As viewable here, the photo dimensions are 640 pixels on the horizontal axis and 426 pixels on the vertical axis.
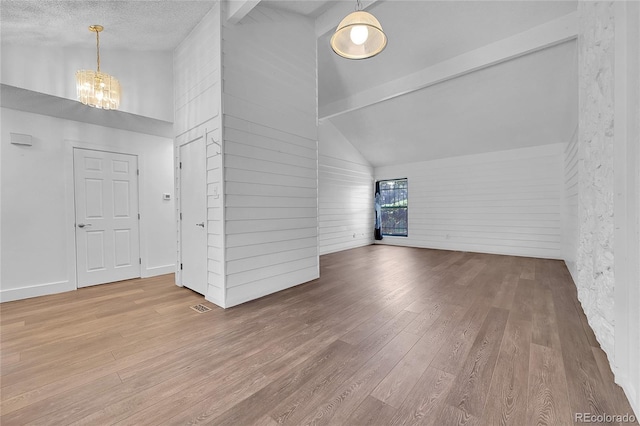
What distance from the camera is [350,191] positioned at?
27.0 ft

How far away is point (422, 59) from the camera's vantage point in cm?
484

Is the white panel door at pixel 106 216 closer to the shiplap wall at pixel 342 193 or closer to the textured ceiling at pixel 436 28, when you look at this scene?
the shiplap wall at pixel 342 193

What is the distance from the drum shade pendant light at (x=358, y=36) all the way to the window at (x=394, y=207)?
6.46 meters

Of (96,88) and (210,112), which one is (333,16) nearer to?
(210,112)

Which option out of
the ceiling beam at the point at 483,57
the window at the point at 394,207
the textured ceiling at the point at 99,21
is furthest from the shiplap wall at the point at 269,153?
the window at the point at 394,207

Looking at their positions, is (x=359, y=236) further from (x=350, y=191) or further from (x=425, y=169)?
(x=425, y=169)

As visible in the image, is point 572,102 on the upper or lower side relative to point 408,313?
upper

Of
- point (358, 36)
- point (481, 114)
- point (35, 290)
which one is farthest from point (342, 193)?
point (35, 290)

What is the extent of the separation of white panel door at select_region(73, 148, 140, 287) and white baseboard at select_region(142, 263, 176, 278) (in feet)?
0.44

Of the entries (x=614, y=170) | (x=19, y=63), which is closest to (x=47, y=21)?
(x=19, y=63)

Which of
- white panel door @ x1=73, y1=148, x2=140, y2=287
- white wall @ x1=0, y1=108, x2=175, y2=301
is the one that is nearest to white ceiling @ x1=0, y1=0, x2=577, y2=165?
white wall @ x1=0, y1=108, x2=175, y2=301

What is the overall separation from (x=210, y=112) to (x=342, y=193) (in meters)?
5.10

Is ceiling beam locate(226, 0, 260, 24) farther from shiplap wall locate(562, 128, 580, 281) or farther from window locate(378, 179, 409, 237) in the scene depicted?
window locate(378, 179, 409, 237)

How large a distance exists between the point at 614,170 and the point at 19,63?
5.80m
